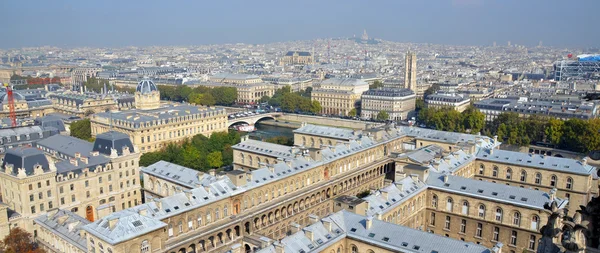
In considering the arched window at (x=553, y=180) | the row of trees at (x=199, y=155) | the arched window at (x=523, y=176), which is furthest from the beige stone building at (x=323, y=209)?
the row of trees at (x=199, y=155)

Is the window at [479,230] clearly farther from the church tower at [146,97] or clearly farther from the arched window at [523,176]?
the church tower at [146,97]

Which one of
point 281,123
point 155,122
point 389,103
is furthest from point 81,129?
point 389,103

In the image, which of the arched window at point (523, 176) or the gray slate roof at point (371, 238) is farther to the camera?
the arched window at point (523, 176)

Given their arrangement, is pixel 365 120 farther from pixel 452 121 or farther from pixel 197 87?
pixel 197 87

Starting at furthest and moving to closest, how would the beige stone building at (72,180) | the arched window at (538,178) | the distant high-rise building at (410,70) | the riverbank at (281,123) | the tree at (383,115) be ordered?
the distant high-rise building at (410,70) → the riverbank at (281,123) → the tree at (383,115) → the arched window at (538,178) → the beige stone building at (72,180)

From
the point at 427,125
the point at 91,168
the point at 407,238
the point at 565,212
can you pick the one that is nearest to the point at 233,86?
the point at 427,125

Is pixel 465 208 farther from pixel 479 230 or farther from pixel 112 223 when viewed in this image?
pixel 112 223

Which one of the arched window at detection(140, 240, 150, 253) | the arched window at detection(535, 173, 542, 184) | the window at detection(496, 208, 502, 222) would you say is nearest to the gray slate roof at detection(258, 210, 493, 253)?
the arched window at detection(140, 240, 150, 253)
